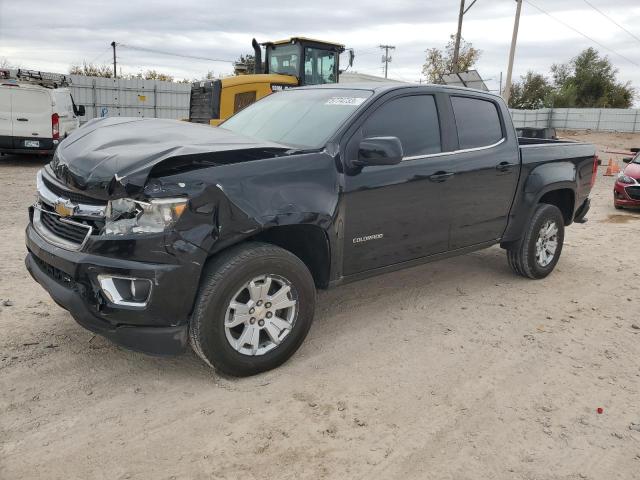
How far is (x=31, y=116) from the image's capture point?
13602 millimetres

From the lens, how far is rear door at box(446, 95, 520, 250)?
15.3 feet

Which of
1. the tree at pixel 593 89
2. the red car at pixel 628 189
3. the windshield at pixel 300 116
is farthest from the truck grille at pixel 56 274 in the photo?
the tree at pixel 593 89

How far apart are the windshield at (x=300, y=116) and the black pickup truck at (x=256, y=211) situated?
0.02 meters

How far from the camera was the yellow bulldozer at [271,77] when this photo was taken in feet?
38.3

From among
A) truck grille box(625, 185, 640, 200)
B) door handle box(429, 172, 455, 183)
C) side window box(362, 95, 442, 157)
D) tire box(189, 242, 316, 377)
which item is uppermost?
side window box(362, 95, 442, 157)

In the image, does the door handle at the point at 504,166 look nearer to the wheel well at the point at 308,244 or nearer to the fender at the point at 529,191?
the fender at the point at 529,191

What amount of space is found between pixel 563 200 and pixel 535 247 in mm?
819

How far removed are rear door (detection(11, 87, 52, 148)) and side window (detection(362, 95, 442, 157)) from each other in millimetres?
12077

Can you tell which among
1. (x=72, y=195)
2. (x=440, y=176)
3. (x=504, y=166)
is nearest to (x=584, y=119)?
(x=504, y=166)

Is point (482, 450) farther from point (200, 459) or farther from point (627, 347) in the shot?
point (627, 347)

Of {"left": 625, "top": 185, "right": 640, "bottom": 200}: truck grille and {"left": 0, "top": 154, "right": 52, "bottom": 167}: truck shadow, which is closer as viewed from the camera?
{"left": 625, "top": 185, "right": 640, "bottom": 200}: truck grille

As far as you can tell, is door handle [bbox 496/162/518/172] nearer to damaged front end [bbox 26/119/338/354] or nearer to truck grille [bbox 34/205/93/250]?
damaged front end [bbox 26/119/338/354]

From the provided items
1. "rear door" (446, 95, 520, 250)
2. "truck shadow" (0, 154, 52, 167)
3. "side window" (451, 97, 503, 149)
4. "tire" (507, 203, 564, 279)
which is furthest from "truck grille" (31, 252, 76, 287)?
"truck shadow" (0, 154, 52, 167)

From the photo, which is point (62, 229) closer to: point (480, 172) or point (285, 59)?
point (480, 172)
